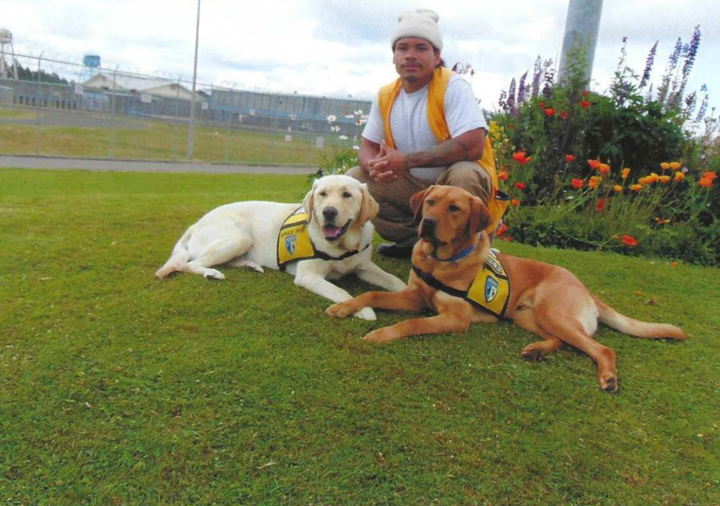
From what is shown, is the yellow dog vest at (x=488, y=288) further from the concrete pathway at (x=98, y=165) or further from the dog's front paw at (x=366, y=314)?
the concrete pathway at (x=98, y=165)

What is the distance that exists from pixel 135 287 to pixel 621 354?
3.30 meters

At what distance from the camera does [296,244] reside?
14.1 feet

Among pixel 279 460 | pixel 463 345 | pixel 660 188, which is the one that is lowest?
pixel 279 460

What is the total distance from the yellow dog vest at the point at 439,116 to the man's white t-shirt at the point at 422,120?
0.04 metres

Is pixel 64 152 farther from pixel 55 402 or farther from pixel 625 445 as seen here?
pixel 625 445

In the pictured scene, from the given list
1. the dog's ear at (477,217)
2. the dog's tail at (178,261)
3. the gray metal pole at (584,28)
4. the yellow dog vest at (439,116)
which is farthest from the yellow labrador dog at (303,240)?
the gray metal pole at (584,28)

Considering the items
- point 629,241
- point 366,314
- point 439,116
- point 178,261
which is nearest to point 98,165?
point 178,261

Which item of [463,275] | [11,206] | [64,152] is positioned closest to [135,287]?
[463,275]

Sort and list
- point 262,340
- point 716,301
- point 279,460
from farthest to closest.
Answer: point 716,301 → point 262,340 → point 279,460

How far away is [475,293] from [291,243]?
154cm

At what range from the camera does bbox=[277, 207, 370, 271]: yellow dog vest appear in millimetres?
4223

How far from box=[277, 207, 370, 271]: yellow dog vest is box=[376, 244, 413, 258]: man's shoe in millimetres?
935

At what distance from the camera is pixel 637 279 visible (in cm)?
511

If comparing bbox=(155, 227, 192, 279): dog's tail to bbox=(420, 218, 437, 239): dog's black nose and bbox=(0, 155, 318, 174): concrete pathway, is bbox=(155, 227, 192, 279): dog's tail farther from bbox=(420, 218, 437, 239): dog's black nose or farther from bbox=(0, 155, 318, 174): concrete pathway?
bbox=(0, 155, 318, 174): concrete pathway
